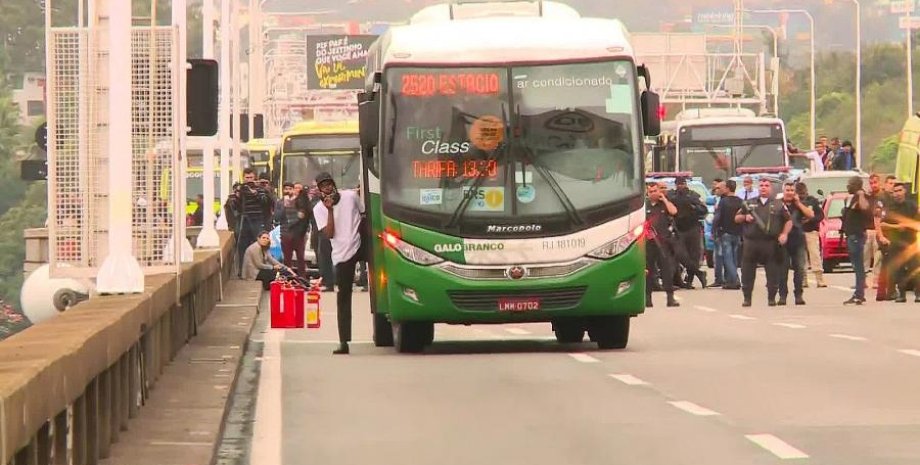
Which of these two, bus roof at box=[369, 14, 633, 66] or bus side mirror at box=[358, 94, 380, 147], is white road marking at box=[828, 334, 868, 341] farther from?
bus side mirror at box=[358, 94, 380, 147]

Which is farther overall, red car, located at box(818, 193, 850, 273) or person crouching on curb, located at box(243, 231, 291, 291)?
red car, located at box(818, 193, 850, 273)

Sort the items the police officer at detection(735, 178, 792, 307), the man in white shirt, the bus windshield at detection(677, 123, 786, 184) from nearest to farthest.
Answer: the man in white shirt
the police officer at detection(735, 178, 792, 307)
the bus windshield at detection(677, 123, 786, 184)

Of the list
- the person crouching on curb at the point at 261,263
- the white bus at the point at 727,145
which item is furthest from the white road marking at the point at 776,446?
the white bus at the point at 727,145

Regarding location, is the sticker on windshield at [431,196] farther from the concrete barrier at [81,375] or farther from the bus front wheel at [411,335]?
the concrete barrier at [81,375]

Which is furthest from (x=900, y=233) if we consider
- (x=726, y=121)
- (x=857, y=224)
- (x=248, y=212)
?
(x=726, y=121)

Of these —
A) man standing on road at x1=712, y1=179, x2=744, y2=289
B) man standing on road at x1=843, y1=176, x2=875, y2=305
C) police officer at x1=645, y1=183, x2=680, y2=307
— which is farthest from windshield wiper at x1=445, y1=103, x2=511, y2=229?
man standing on road at x1=712, y1=179, x2=744, y2=289

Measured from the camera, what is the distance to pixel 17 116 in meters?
158

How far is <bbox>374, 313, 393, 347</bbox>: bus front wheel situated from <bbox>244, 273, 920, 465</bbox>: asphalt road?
0.38 ft

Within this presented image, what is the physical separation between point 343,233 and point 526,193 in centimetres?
170

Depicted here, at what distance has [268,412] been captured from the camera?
1662 cm

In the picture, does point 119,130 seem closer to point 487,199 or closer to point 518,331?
point 487,199

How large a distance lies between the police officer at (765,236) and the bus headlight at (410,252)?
1127 centimetres

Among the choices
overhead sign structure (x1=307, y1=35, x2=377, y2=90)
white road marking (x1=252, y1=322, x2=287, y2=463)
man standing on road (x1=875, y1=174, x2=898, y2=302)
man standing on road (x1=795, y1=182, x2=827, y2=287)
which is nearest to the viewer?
white road marking (x1=252, y1=322, x2=287, y2=463)

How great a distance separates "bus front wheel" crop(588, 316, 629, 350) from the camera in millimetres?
23500
